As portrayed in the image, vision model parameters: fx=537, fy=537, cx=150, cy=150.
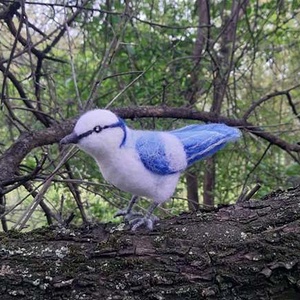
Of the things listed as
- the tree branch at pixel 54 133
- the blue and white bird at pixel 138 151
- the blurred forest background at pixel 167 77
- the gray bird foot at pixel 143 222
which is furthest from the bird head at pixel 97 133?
the blurred forest background at pixel 167 77

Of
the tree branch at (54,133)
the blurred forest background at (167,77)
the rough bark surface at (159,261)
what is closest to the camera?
the rough bark surface at (159,261)

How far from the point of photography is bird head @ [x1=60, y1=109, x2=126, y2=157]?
0.73 meters

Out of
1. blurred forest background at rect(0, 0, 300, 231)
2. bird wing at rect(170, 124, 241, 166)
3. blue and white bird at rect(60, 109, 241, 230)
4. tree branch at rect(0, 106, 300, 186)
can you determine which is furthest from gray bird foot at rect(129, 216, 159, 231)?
blurred forest background at rect(0, 0, 300, 231)

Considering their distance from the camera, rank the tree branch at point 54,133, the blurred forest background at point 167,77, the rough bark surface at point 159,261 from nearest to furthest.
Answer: the rough bark surface at point 159,261, the tree branch at point 54,133, the blurred forest background at point 167,77

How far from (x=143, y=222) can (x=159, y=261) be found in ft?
0.30

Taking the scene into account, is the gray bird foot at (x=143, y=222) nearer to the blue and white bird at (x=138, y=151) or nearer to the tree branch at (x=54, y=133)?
the blue and white bird at (x=138, y=151)

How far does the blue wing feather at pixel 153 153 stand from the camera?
781 millimetres

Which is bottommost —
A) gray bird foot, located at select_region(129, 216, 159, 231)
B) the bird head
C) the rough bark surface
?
the rough bark surface

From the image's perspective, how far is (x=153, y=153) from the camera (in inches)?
30.8

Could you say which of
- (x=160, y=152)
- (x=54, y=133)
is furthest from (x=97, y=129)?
(x=54, y=133)

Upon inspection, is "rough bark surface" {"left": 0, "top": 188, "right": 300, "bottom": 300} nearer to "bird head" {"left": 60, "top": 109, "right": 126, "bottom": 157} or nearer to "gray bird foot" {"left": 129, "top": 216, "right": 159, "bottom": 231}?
"gray bird foot" {"left": 129, "top": 216, "right": 159, "bottom": 231}

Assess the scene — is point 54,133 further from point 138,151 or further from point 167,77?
point 167,77

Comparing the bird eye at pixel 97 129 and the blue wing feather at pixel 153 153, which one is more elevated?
the bird eye at pixel 97 129

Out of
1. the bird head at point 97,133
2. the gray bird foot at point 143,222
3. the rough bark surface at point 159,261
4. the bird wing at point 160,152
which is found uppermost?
the bird head at point 97,133
